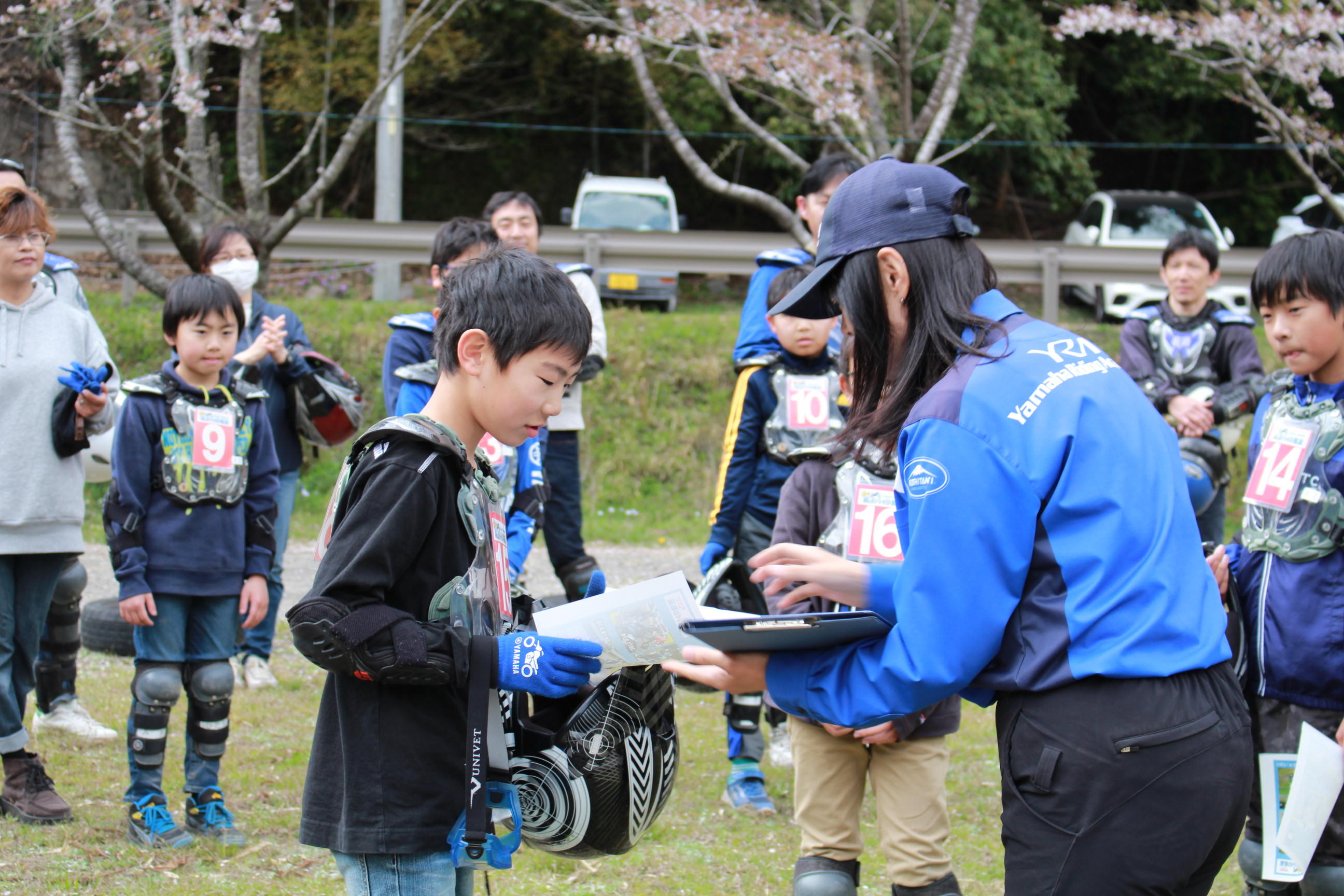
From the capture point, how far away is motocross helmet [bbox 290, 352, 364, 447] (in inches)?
239

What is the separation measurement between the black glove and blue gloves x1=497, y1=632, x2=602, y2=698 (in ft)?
10.5

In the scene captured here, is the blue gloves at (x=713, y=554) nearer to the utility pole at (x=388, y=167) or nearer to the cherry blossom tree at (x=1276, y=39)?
the utility pole at (x=388, y=167)

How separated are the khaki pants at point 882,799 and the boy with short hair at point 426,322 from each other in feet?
7.59

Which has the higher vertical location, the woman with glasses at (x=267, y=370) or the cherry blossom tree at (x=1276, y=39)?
the cherry blossom tree at (x=1276, y=39)

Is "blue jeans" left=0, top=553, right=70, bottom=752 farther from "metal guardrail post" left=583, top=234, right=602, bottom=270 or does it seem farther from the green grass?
"metal guardrail post" left=583, top=234, right=602, bottom=270

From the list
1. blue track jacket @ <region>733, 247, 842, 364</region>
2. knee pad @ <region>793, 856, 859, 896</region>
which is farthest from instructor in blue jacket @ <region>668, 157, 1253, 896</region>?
blue track jacket @ <region>733, 247, 842, 364</region>

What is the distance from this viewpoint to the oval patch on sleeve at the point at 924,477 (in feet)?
6.84

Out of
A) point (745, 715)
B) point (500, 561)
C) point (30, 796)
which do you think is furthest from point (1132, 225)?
point (500, 561)

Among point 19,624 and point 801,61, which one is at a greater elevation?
point 801,61

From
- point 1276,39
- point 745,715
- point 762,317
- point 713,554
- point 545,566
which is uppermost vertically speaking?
point 1276,39

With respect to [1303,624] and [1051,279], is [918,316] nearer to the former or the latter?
[1303,624]

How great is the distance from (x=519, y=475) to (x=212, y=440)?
3.76 ft

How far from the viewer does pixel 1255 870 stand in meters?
3.69

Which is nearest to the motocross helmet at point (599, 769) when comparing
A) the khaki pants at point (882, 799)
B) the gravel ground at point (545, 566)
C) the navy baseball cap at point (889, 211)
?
the navy baseball cap at point (889, 211)
